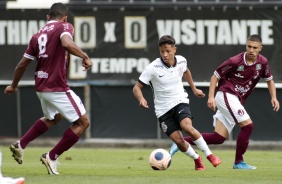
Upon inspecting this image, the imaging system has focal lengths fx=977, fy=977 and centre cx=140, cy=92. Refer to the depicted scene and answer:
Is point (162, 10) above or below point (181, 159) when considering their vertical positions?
above

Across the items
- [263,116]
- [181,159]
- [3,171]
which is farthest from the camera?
[263,116]

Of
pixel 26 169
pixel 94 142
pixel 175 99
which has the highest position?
pixel 175 99

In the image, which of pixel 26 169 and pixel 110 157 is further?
pixel 110 157

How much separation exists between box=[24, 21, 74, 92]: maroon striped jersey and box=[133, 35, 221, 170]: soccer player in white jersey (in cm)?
166

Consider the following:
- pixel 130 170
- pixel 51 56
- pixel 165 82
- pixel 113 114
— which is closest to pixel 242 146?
pixel 165 82

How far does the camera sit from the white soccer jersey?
1438 cm

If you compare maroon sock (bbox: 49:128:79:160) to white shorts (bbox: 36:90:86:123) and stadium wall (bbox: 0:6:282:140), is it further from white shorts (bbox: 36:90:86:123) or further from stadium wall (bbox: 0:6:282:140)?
stadium wall (bbox: 0:6:282:140)

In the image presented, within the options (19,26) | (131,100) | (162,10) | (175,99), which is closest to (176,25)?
(162,10)

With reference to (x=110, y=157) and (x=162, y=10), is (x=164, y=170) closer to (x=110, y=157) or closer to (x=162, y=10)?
(x=110, y=157)

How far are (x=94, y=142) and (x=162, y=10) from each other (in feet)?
11.3

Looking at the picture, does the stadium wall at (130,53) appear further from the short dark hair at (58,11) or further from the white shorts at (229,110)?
the short dark hair at (58,11)

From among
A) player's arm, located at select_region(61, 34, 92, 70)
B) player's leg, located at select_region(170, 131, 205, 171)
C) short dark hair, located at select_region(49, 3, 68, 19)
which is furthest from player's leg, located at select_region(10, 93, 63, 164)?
player's leg, located at select_region(170, 131, 205, 171)

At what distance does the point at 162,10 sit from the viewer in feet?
74.5

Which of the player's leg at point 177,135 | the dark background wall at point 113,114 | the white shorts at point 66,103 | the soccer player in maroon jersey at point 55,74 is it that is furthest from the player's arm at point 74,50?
the dark background wall at point 113,114
